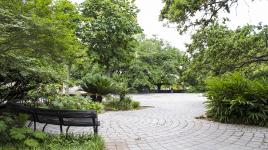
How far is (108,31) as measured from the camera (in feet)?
48.2

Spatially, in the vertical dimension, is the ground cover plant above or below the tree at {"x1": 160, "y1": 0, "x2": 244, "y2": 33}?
below

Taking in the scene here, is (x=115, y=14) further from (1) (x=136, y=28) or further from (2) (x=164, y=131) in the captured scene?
(2) (x=164, y=131)

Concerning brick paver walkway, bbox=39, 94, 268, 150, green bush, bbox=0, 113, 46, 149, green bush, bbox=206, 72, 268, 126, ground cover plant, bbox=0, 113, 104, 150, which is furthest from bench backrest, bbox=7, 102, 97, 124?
green bush, bbox=206, 72, 268, 126

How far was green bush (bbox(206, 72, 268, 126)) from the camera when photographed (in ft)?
27.7

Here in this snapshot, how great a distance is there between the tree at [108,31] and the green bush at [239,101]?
6941 millimetres

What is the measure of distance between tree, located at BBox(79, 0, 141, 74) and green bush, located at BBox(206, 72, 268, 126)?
6.94 m

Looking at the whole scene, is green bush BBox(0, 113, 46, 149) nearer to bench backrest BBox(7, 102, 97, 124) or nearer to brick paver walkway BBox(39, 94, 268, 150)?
bench backrest BBox(7, 102, 97, 124)

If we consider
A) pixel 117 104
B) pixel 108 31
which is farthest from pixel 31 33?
pixel 108 31

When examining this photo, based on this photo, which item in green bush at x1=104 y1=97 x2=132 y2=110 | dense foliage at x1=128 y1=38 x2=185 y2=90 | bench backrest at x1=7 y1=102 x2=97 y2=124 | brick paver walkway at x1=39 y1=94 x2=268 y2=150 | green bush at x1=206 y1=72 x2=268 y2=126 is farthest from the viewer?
dense foliage at x1=128 y1=38 x2=185 y2=90

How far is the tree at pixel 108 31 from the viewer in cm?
1466

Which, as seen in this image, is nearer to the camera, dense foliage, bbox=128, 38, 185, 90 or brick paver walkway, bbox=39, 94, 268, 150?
brick paver walkway, bbox=39, 94, 268, 150

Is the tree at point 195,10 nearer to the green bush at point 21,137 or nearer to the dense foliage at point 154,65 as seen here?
the green bush at point 21,137

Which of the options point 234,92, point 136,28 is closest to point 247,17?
point 234,92

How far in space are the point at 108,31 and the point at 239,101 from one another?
8412 mm
